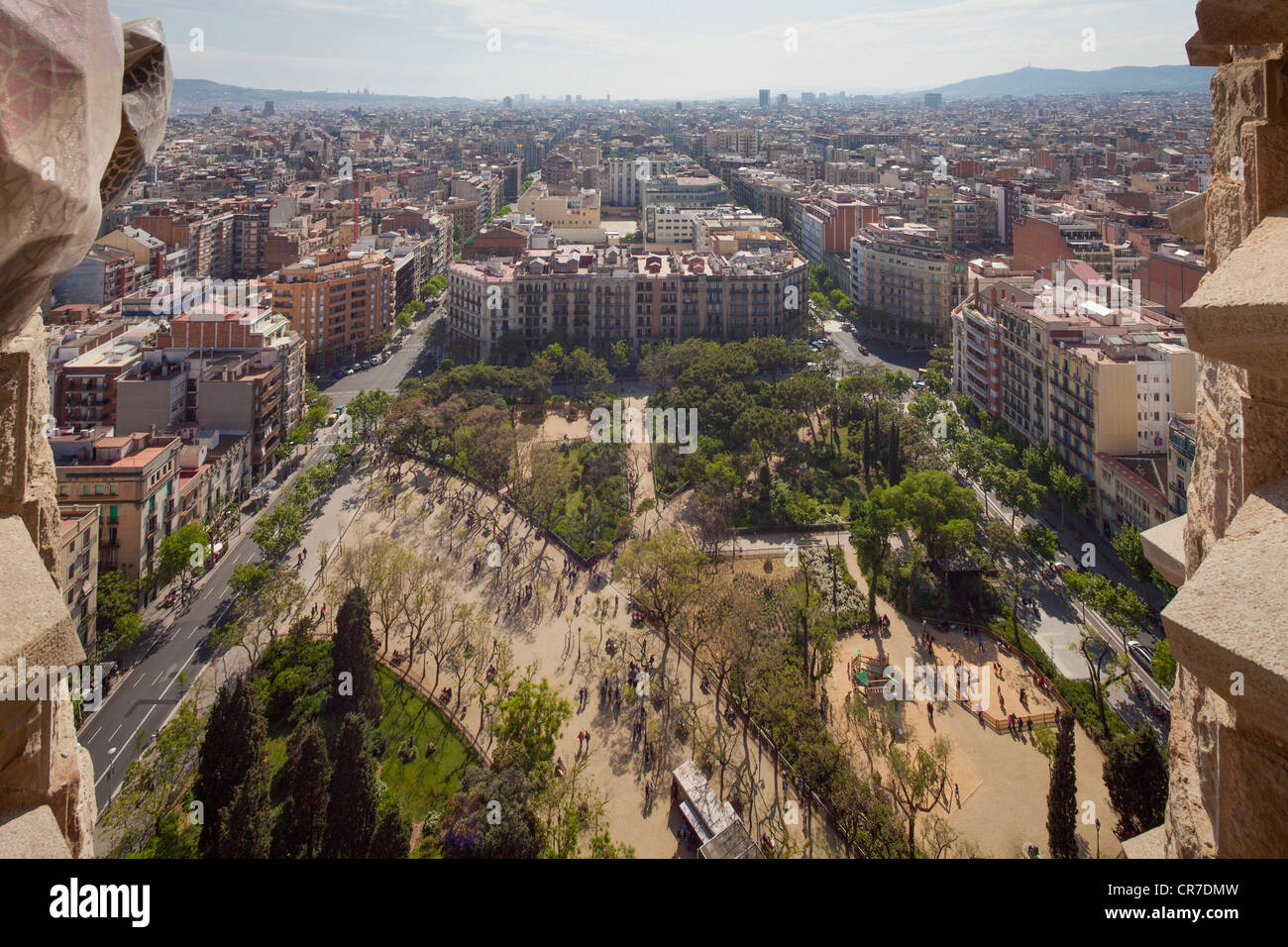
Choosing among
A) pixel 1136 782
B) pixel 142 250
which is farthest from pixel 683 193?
pixel 1136 782

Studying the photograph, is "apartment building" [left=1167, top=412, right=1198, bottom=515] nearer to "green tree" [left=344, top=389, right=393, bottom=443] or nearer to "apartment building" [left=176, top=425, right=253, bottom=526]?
"green tree" [left=344, top=389, right=393, bottom=443]

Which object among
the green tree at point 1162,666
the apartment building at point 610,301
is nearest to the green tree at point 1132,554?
the green tree at point 1162,666

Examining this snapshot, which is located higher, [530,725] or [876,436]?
[876,436]

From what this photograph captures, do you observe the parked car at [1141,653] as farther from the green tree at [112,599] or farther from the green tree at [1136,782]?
the green tree at [112,599]

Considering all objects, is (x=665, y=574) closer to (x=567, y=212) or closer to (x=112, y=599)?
(x=112, y=599)

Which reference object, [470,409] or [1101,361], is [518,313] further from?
[1101,361]
